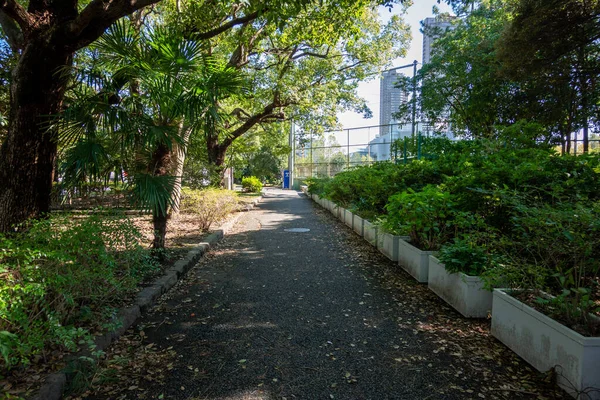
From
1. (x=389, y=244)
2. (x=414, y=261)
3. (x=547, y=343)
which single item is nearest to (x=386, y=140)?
(x=389, y=244)

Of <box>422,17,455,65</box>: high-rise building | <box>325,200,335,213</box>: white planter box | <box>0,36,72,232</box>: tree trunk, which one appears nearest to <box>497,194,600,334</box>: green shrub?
<box>0,36,72,232</box>: tree trunk

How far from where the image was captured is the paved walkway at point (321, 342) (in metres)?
2.34

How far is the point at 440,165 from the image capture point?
A: 6527mm

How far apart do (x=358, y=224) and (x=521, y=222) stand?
5377mm

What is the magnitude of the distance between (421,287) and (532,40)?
8.97 meters

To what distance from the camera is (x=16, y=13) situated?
405cm

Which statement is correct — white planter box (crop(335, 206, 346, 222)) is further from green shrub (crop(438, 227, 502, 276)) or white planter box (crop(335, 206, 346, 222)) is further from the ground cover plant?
green shrub (crop(438, 227, 502, 276))

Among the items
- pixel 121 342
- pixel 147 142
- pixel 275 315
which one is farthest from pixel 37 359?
pixel 147 142

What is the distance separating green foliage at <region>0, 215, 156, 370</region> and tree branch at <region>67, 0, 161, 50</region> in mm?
2132

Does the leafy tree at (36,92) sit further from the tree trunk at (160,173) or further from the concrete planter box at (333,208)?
the concrete planter box at (333,208)

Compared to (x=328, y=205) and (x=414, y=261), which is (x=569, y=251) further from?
(x=328, y=205)

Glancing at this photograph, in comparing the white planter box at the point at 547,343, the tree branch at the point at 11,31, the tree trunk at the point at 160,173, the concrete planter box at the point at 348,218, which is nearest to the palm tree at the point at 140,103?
the tree trunk at the point at 160,173

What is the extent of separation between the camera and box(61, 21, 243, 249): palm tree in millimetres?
4066

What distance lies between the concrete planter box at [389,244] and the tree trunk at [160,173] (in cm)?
346
